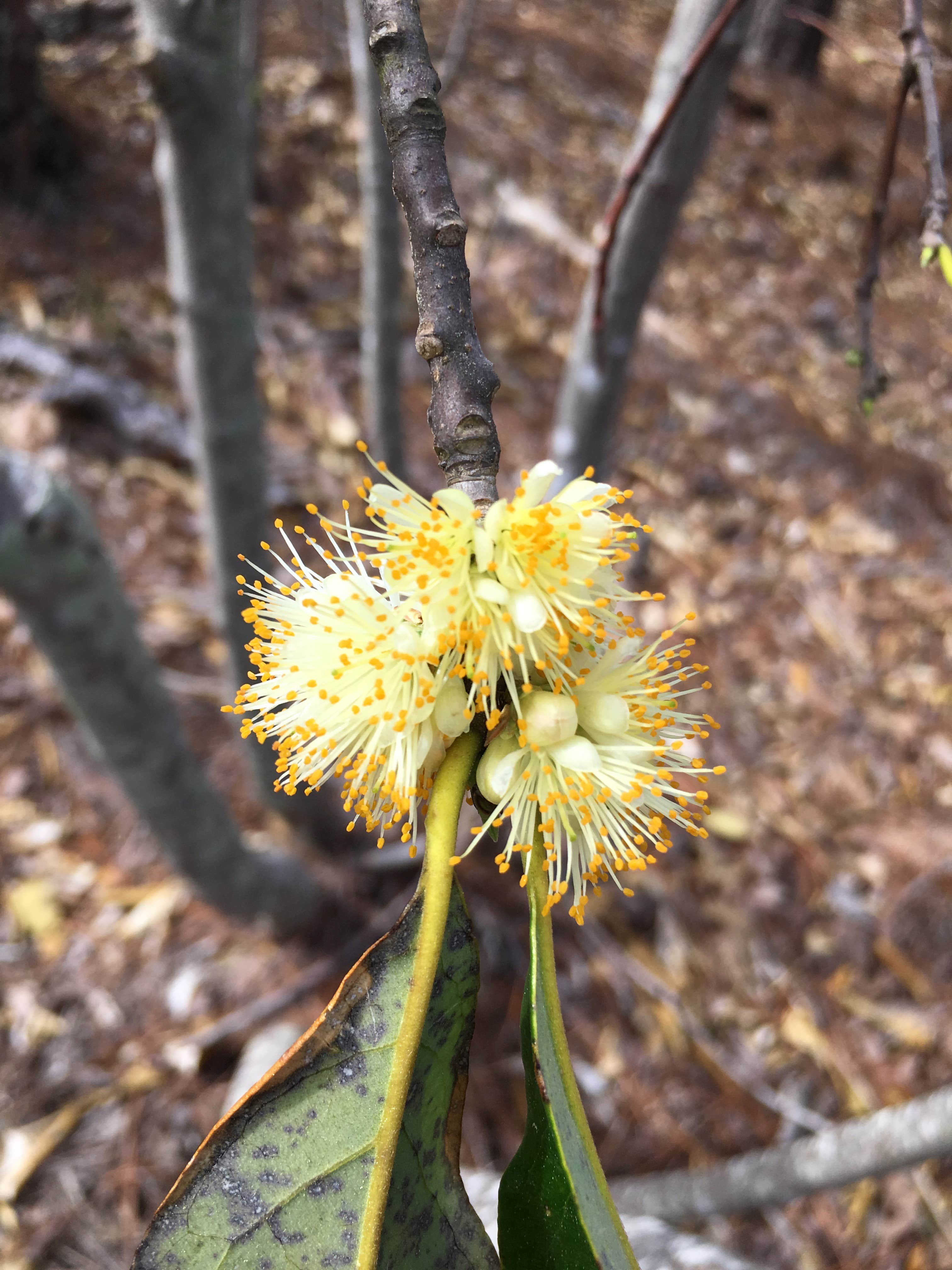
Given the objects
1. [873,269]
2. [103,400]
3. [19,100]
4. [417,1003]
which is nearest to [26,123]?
[19,100]

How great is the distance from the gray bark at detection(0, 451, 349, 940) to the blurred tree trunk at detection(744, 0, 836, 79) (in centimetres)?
728

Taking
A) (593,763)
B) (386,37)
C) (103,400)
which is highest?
(103,400)

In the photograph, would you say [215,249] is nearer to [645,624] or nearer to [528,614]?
[528,614]

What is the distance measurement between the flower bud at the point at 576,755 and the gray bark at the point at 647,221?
94 cm

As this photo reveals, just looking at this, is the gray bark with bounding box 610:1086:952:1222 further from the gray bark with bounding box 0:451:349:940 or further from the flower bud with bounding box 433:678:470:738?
the flower bud with bounding box 433:678:470:738

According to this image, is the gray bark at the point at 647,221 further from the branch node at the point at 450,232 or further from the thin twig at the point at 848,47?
the branch node at the point at 450,232

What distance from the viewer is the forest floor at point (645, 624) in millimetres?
2525

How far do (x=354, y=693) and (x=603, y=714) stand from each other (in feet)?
0.88

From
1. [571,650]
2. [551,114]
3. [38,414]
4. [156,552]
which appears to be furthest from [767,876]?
[551,114]

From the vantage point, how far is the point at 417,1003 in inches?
29.5

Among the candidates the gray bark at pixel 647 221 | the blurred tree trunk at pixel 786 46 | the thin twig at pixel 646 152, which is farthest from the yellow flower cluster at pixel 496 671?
the blurred tree trunk at pixel 786 46

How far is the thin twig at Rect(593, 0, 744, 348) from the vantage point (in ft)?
3.71

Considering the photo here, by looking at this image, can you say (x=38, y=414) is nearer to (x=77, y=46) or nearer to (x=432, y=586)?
(x=77, y=46)

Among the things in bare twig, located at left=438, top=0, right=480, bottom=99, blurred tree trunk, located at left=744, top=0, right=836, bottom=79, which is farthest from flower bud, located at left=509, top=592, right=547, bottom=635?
blurred tree trunk, located at left=744, top=0, right=836, bottom=79
